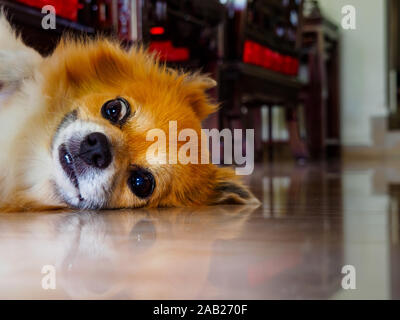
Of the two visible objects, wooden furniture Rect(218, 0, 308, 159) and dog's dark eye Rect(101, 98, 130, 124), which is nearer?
dog's dark eye Rect(101, 98, 130, 124)

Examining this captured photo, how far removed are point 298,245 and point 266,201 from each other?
0.75 meters

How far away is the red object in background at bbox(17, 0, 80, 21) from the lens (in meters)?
1.58

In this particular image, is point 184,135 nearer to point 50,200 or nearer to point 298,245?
point 50,200

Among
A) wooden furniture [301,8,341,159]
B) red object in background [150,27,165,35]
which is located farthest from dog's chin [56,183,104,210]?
wooden furniture [301,8,341,159]

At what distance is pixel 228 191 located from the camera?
1.46 meters

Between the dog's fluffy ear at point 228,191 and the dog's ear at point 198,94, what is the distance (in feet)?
0.54

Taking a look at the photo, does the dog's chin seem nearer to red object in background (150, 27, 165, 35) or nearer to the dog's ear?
the dog's ear

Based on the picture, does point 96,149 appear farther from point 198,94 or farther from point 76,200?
point 198,94

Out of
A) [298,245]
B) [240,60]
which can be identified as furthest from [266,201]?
[240,60]

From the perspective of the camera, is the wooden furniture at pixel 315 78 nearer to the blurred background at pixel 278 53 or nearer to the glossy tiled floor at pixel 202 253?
the blurred background at pixel 278 53

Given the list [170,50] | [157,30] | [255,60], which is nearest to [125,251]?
[157,30]

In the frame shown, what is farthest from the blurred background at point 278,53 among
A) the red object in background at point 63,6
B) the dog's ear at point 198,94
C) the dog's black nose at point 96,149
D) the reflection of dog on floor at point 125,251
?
the reflection of dog on floor at point 125,251

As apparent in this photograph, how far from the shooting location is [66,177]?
1.22 meters

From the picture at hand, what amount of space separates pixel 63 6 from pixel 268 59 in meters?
1.79
